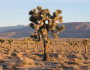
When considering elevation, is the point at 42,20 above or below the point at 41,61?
above

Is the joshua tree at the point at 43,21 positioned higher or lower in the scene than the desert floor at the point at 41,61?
higher

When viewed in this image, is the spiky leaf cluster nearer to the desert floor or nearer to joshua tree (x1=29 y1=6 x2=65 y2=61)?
joshua tree (x1=29 y1=6 x2=65 y2=61)

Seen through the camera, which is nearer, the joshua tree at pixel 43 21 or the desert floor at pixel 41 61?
the desert floor at pixel 41 61

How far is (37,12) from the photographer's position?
53.5 feet

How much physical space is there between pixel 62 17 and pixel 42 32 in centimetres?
296

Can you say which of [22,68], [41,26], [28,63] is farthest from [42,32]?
[22,68]

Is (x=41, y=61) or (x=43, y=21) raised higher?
(x=43, y=21)

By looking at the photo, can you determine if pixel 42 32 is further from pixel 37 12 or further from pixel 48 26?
pixel 37 12

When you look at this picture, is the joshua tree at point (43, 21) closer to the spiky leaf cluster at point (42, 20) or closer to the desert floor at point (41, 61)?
the spiky leaf cluster at point (42, 20)

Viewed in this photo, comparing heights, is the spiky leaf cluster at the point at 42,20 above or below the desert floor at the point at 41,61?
above

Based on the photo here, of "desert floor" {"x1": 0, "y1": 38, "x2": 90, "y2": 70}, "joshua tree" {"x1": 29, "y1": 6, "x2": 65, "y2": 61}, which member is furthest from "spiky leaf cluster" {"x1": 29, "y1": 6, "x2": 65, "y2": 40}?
"desert floor" {"x1": 0, "y1": 38, "x2": 90, "y2": 70}

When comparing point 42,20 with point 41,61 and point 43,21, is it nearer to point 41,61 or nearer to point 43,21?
point 43,21

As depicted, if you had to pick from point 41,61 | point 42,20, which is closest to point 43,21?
point 42,20

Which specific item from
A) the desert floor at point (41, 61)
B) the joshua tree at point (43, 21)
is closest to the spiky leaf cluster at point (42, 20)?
the joshua tree at point (43, 21)
